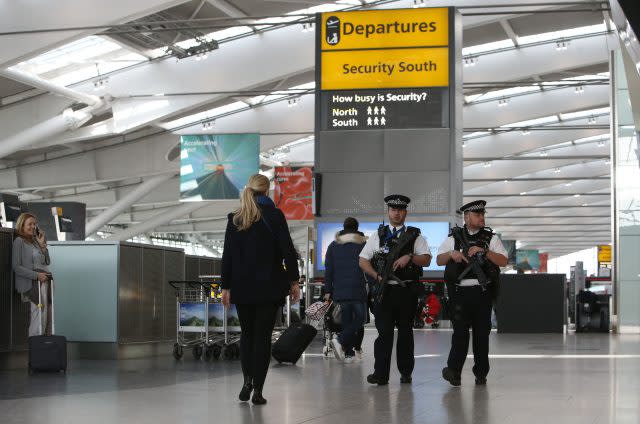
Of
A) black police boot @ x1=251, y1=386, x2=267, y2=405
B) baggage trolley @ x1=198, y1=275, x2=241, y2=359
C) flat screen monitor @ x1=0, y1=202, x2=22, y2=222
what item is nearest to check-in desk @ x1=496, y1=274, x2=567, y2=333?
baggage trolley @ x1=198, y1=275, x2=241, y2=359

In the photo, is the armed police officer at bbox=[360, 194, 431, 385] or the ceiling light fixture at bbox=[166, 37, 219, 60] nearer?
the armed police officer at bbox=[360, 194, 431, 385]

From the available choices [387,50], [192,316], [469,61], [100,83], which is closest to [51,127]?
[100,83]

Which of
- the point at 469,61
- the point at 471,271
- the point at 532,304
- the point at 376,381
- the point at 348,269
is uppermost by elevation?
the point at 469,61

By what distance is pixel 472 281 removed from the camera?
9.38 m

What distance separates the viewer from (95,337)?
534 inches

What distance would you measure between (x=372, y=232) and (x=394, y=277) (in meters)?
6.57

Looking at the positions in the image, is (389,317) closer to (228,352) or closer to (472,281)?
(472,281)

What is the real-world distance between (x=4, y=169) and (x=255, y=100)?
994cm

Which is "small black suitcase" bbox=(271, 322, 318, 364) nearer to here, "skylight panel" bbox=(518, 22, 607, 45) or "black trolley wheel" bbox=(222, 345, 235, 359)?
"black trolley wheel" bbox=(222, 345, 235, 359)

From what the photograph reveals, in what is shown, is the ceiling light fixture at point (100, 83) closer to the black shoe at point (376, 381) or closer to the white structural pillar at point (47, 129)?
the white structural pillar at point (47, 129)

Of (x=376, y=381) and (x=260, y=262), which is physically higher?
(x=260, y=262)

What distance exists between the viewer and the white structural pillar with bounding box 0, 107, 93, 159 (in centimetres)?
2816

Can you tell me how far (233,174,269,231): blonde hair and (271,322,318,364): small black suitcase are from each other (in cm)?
456

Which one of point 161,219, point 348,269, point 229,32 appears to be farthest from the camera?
point 161,219
